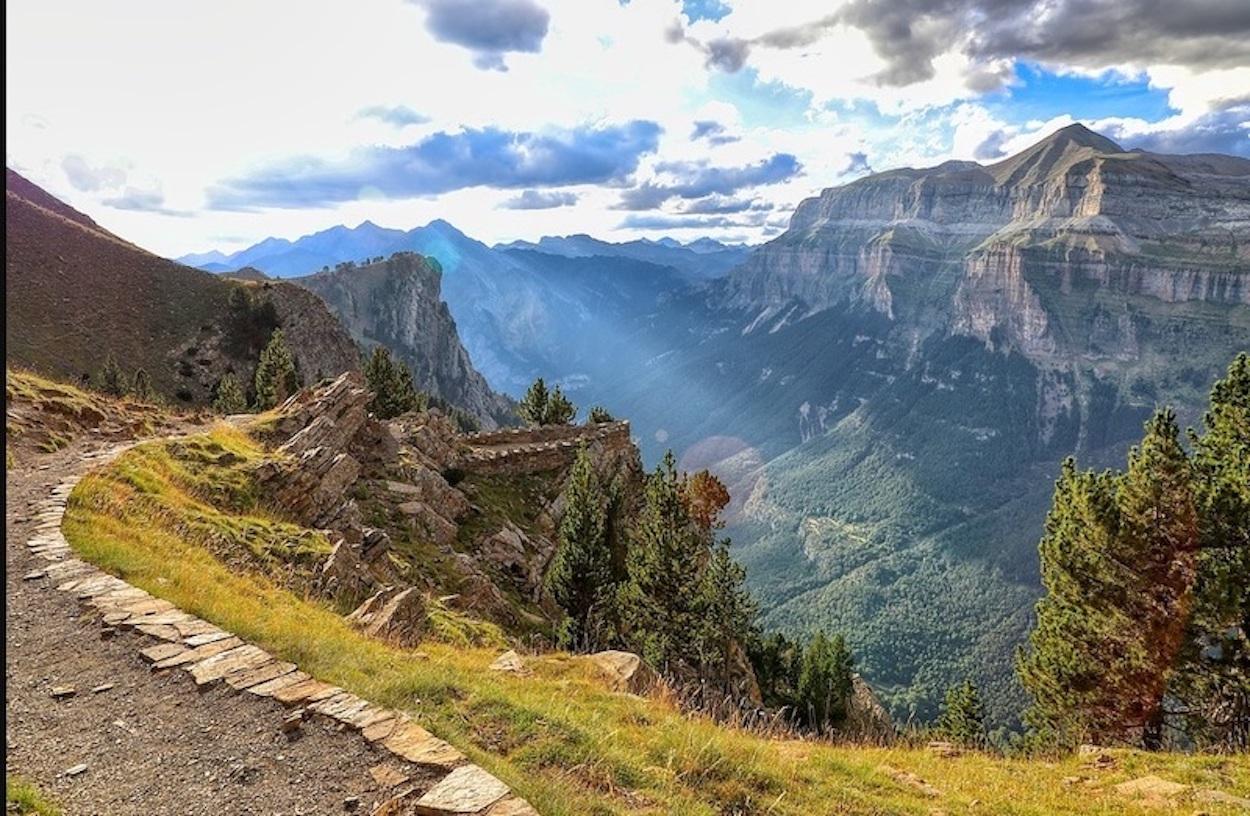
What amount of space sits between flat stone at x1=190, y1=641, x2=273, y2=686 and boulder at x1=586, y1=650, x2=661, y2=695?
7.51 metres

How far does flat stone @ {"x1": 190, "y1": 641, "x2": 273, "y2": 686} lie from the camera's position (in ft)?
36.1

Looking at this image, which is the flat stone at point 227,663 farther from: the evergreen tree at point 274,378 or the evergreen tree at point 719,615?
the evergreen tree at point 274,378

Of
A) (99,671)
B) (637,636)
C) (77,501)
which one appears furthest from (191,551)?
(637,636)

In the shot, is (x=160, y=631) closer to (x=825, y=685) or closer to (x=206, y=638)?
(x=206, y=638)

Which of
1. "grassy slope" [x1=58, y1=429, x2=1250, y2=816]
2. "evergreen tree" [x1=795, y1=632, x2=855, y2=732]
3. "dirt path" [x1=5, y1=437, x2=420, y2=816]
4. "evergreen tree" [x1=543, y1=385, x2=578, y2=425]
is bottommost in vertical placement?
"evergreen tree" [x1=795, y1=632, x2=855, y2=732]

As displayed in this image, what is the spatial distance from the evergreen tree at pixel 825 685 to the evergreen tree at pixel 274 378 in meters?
62.1

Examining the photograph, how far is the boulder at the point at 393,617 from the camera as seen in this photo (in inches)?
653

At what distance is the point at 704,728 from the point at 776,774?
1.95 m

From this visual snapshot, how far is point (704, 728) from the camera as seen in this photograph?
12867 mm

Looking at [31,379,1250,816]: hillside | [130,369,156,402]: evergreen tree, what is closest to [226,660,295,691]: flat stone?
[31,379,1250,816]: hillside

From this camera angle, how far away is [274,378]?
7631cm

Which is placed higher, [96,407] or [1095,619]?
[96,407]

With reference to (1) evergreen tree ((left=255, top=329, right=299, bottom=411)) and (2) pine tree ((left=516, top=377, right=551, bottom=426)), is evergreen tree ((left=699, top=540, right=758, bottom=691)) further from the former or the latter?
(1) evergreen tree ((left=255, top=329, right=299, bottom=411))

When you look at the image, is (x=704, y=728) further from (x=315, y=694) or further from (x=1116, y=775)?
(x=1116, y=775)
